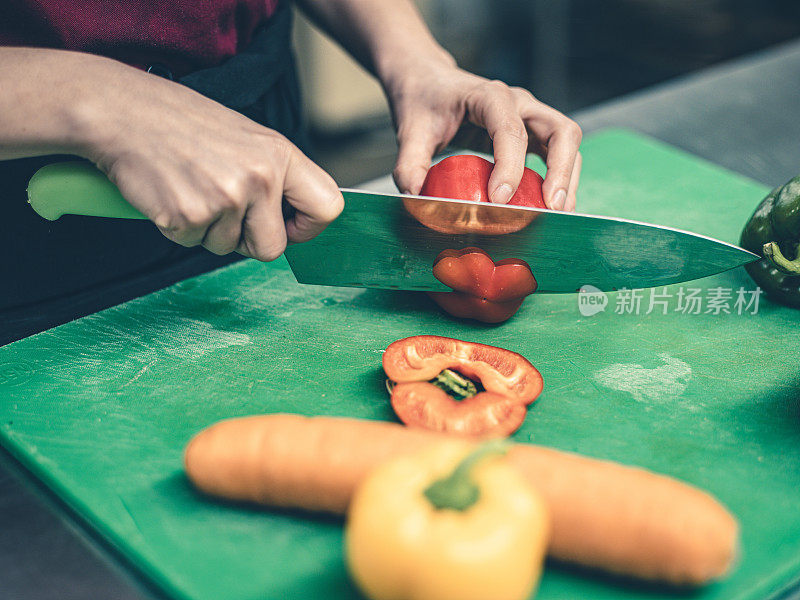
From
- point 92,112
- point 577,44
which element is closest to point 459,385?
point 92,112

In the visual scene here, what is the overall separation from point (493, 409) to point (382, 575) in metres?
0.40

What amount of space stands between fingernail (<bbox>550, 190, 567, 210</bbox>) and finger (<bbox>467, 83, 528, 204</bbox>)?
0.26 ft

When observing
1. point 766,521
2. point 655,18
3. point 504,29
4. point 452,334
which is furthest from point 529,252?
point 655,18

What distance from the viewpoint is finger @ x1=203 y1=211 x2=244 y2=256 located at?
3.73ft

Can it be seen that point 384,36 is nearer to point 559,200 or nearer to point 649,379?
point 559,200

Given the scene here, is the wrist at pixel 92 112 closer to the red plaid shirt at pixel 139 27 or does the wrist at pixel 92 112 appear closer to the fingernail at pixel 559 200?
the red plaid shirt at pixel 139 27

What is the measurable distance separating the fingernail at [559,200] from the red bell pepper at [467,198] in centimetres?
2

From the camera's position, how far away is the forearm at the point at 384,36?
5.37 ft

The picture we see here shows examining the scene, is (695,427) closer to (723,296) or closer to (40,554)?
(723,296)

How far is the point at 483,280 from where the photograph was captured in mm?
1308

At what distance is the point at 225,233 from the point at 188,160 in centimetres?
14

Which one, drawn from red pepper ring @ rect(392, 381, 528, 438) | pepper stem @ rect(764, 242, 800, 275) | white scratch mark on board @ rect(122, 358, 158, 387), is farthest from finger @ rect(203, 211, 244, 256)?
pepper stem @ rect(764, 242, 800, 275)

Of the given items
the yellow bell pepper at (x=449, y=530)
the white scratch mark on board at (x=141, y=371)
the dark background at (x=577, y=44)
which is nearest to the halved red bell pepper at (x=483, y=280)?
the white scratch mark on board at (x=141, y=371)

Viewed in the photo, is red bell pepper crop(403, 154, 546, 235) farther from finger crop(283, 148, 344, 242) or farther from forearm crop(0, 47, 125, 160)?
forearm crop(0, 47, 125, 160)
